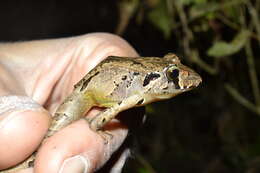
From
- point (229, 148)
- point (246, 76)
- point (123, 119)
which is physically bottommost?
point (229, 148)

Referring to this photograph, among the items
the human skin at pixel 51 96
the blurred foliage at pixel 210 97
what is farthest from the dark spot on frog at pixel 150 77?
the blurred foliage at pixel 210 97

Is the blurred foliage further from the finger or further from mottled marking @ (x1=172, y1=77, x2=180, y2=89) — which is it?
the finger

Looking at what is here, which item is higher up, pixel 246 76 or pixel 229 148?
pixel 246 76

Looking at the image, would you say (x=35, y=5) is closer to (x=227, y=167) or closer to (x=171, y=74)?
(x=227, y=167)

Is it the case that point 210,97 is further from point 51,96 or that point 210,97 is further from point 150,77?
point 150,77

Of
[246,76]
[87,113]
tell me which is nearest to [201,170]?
[246,76]

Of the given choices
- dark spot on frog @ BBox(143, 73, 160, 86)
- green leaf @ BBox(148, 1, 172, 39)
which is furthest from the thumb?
green leaf @ BBox(148, 1, 172, 39)
